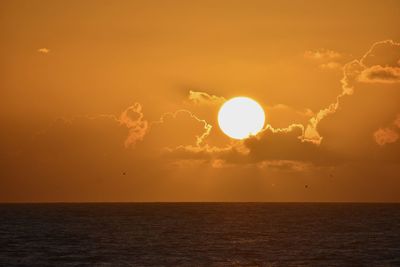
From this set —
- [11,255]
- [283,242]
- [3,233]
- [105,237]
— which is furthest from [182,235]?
[11,255]

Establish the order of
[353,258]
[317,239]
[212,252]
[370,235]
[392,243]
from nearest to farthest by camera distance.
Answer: [353,258]
[212,252]
[392,243]
[317,239]
[370,235]

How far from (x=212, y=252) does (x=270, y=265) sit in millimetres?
19294

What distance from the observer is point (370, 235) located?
141375mm

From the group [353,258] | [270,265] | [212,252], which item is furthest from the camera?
[212,252]

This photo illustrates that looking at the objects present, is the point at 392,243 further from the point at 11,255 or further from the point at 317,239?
the point at 11,255

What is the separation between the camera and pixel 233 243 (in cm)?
12125

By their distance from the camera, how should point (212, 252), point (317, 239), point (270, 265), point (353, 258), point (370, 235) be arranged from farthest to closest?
point (370, 235)
point (317, 239)
point (212, 252)
point (353, 258)
point (270, 265)

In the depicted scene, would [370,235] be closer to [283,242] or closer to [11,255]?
[283,242]

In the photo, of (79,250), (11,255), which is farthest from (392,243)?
(11,255)

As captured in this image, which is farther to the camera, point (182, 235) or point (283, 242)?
point (182, 235)

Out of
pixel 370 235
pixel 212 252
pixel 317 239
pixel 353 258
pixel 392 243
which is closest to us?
pixel 353 258

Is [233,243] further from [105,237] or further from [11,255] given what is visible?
[11,255]

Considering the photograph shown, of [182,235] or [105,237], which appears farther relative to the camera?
[182,235]

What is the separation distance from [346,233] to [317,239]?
20.1m
